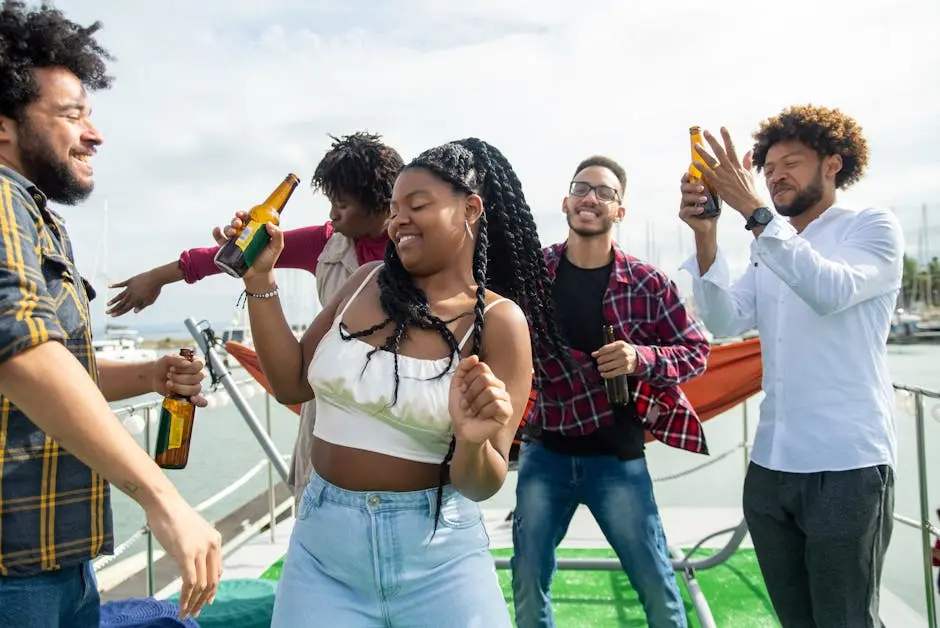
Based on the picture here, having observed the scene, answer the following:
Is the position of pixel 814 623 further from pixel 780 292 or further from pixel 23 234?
pixel 23 234

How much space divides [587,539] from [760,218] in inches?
137

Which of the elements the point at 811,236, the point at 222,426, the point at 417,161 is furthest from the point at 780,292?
the point at 222,426

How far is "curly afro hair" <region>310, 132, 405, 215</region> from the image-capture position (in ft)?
8.35

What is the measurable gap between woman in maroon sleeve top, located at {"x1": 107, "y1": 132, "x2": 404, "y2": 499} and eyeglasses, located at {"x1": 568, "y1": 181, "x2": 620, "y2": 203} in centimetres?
83

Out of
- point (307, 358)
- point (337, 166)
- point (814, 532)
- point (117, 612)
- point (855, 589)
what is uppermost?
point (337, 166)

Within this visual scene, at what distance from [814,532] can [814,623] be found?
426 millimetres

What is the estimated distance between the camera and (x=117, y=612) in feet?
8.13

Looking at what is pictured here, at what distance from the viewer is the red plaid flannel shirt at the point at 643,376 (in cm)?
284

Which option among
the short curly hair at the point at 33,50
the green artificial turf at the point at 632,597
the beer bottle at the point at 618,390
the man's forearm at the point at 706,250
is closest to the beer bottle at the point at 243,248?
the short curly hair at the point at 33,50

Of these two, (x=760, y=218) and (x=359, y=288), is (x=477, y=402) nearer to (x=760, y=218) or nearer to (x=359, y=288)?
(x=359, y=288)

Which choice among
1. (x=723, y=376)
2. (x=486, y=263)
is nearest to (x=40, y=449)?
(x=486, y=263)

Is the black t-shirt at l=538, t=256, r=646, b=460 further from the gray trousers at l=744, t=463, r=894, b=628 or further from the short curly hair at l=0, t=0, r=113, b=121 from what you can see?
the short curly hair at l=0, t=0, r=113, b=121

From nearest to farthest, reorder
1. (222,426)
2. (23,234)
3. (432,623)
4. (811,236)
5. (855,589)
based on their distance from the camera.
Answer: (23,234) → (432,623) → (855,589) → (811,236) → (222,426)

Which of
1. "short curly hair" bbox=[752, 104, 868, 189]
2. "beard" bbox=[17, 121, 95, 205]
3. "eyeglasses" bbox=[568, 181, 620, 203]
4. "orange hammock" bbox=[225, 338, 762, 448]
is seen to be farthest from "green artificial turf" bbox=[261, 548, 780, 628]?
"beard" bbox=[17, 121, 95, 205]
